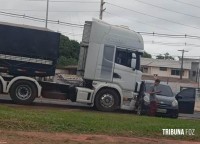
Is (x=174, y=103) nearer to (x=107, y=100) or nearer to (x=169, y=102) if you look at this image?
(x=169, y=102)

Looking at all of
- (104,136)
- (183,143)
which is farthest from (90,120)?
(183,143)

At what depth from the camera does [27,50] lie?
19391 mm

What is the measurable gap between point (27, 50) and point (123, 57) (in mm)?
4023

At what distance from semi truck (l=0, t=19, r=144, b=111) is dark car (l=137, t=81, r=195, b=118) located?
0.73 metres

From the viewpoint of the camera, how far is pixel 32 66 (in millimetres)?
19531

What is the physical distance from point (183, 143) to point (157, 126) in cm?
174

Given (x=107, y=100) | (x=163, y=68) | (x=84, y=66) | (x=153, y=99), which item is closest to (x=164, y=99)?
(x=153, y=99)

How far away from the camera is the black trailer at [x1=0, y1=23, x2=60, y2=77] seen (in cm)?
1920

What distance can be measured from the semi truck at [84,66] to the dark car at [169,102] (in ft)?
2.39

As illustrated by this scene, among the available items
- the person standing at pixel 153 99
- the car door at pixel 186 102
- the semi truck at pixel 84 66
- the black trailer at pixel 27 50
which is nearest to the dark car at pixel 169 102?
the car door at pixel 186 102

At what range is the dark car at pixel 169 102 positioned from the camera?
2010 centimetres

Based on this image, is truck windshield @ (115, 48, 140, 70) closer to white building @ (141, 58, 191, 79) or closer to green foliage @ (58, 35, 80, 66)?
green foliage @ (58, 35, 80, 66)

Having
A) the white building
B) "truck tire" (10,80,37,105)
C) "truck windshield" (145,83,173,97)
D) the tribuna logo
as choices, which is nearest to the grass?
the tribuna logo

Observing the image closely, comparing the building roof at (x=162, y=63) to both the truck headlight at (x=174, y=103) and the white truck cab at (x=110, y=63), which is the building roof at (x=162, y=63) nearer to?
the truck headlight at (x=174, y=103)
